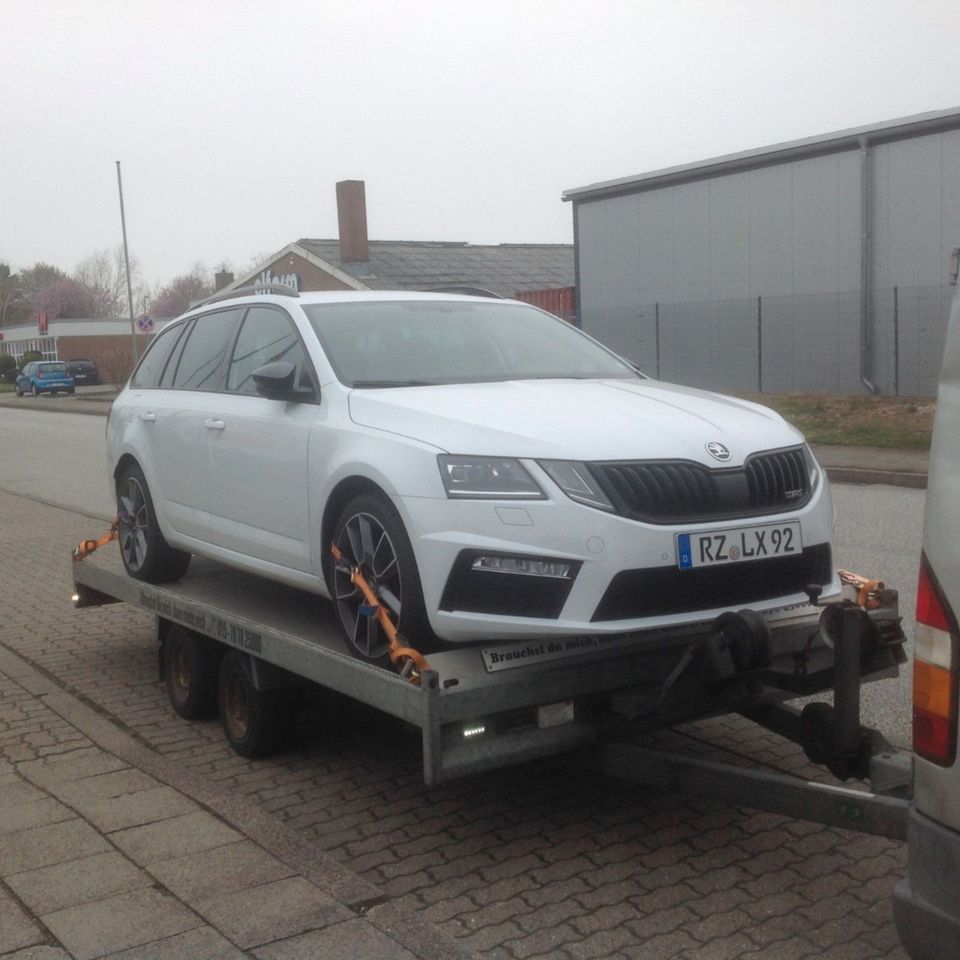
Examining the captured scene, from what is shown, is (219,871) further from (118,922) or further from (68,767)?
(68,767)

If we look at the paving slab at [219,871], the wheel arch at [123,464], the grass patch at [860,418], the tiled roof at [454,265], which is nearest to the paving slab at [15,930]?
the paving slab at [219,871]

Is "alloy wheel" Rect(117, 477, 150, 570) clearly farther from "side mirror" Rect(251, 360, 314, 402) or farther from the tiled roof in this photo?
the tiled roof

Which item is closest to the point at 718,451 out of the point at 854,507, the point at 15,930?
the point at 15,930

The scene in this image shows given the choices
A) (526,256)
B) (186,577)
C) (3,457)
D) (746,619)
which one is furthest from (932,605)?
(526,256)

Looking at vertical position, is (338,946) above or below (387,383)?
below

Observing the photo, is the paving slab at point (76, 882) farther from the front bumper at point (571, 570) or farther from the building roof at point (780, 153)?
the building roof at point (780, 153)

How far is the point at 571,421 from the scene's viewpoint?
460 centimetres

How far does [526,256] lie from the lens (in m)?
49.6

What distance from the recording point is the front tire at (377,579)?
4555mm

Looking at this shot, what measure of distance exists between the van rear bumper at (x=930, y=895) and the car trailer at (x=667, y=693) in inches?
24.4

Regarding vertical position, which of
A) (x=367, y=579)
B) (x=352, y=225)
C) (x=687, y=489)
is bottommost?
(x=367, y=579)

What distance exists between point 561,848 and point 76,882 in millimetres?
1662

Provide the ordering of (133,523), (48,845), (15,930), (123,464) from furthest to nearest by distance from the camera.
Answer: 1. (123,464)
2. (133,523)
3. (48,845)
4. (15,930)

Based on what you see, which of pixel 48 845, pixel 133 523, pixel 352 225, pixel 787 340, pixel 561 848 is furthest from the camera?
pixel 352 225
